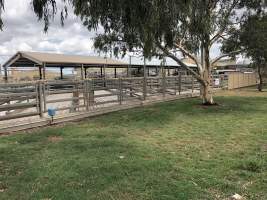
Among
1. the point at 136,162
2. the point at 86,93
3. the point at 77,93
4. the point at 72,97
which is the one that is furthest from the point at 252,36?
the point at 136,162

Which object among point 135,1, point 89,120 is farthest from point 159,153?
point 89,120

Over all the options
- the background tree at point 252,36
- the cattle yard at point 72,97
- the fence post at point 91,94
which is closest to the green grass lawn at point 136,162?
the cattle yard at point 72,97

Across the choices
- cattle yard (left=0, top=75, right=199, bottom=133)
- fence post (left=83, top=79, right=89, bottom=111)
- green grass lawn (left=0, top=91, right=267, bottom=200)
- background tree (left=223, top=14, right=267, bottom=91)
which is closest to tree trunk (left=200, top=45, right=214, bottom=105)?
background tree (left=223, top=14, right=267, bottom=91)

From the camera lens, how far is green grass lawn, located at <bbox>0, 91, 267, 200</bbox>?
4695 millimetres

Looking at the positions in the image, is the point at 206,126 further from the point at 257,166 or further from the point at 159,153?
the point at 257,166

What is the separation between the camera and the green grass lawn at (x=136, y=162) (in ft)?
15.4

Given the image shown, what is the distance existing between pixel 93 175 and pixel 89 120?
6.43 metres

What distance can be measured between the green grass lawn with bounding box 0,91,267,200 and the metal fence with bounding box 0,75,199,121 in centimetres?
120

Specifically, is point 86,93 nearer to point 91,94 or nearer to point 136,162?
point 91,94

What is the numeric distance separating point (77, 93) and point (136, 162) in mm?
6856


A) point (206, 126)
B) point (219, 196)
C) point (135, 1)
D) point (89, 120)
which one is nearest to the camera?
point (135, 1)

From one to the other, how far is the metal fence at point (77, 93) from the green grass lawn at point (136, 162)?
1202mm

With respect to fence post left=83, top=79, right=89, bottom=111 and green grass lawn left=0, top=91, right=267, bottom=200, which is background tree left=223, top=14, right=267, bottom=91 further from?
fence post left=83, top=79, right=89, bottom=111

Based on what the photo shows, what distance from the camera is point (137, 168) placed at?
18.6 feet
